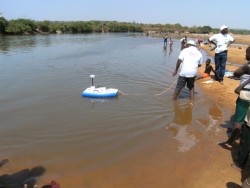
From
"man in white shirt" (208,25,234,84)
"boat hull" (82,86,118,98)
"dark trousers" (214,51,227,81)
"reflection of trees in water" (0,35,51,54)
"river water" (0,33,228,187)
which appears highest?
"man in white shirt" (208,25,234,84)

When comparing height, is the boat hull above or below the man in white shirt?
below

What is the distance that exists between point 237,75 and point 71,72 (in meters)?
10.4

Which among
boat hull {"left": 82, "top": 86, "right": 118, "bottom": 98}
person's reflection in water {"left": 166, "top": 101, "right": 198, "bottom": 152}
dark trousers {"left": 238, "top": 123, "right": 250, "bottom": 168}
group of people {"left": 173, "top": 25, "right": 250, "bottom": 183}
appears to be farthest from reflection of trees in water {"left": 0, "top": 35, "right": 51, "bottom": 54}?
dark trousers {"left": 238, "top": 123, "right": 250, "bottom": 168}

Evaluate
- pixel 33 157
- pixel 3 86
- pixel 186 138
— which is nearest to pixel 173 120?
pixel 186 138

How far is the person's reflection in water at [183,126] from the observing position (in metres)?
5.76

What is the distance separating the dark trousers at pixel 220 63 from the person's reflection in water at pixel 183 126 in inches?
125

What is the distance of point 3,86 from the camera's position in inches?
416

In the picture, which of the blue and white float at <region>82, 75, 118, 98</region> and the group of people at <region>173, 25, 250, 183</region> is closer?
the group of people at <region>173, 25, 250, 183</region>

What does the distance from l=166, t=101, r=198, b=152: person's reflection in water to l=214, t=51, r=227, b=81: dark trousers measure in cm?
318

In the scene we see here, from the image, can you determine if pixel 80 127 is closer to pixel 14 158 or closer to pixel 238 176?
pixel 14 158

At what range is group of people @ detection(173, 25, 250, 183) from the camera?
455 centimetres

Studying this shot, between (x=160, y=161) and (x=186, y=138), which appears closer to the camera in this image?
(x=160, y=161)

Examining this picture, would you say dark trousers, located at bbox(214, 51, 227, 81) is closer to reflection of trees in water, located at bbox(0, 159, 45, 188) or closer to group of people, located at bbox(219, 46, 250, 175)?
group of people, located at bbox(219, 46, 250, 175)

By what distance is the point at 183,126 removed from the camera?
680cm
